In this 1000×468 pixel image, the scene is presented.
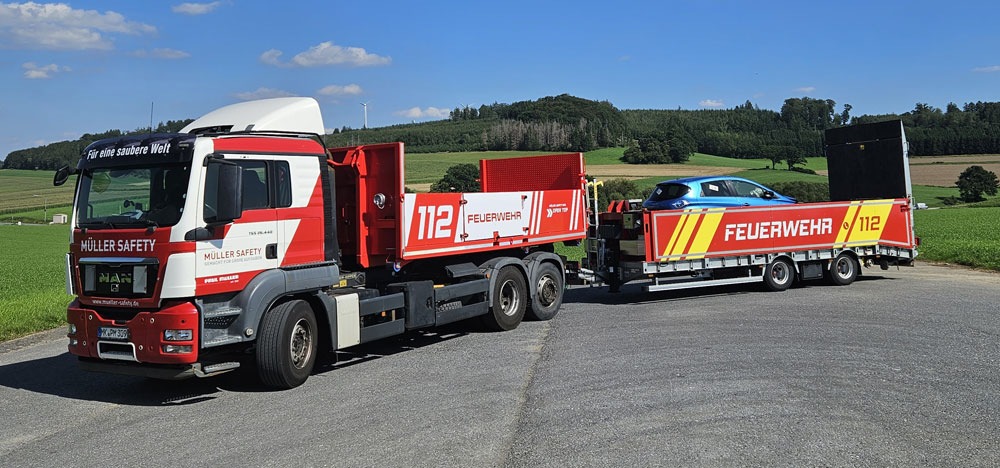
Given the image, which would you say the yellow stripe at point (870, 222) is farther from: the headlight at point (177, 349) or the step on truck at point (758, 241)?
the headlight at point (177, 349)

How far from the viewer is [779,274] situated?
50.5ft

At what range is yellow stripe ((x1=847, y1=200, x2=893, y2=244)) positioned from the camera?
16.0 m

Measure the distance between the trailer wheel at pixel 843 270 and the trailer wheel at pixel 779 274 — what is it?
41.5 inches

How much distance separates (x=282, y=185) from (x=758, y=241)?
9.66 metres

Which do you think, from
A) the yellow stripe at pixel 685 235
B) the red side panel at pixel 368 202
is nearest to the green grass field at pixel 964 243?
the yellow stripe at pixel 685 235

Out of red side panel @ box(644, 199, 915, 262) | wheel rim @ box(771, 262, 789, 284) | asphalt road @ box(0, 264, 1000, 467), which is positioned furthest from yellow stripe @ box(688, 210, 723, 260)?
asphalt road @ box(0, 264, 1000, 467)

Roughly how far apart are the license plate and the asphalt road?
2.45ft

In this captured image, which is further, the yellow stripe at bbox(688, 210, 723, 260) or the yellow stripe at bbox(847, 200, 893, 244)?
the yellow stripe at bbox(847, 200, 893, 244)

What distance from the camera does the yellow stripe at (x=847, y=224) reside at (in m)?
15.8

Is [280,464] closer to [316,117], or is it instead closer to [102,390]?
[102,390]

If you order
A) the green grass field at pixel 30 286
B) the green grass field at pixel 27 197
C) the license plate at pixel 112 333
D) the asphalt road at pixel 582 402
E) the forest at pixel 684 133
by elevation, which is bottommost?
the asphalt road at pixel 582 402

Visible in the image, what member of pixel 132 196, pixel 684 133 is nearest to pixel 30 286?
pixel 132 196

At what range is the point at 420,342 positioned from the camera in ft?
37.4

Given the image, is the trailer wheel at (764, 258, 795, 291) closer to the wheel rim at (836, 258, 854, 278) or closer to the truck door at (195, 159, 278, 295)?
the wheel rim at (836, 258, 854, 278)
